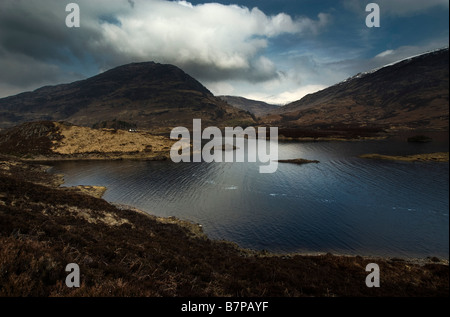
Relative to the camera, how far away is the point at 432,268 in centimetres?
1784

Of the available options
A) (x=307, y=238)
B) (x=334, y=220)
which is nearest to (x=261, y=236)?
(x=307, y=238)

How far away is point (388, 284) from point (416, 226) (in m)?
14.9

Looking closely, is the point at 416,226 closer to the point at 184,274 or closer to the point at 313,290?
the point at 313,290

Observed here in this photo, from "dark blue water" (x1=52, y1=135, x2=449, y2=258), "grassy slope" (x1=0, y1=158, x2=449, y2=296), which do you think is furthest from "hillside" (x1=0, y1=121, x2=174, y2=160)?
"grassy slope" (x1=0, y1=158, x2=449, y2=296)

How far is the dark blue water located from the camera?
23891mm

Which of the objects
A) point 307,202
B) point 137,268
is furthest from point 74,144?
point 137,268

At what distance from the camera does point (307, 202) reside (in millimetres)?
37031

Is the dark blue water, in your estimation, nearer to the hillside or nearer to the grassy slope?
the grassy slope

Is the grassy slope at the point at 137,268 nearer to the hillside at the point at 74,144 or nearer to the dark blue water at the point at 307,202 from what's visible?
the dark blue water at the point at 307,202

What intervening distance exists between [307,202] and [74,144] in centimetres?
9132

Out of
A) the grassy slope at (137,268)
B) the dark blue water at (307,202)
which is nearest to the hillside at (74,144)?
the dark blue water at (307,202)

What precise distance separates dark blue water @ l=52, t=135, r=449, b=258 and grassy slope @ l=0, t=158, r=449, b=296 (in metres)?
4.75
